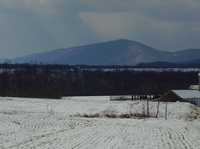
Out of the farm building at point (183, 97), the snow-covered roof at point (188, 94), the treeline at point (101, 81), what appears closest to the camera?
the farm building at point (183, 97)

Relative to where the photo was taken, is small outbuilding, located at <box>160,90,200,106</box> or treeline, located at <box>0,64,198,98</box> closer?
Answer: small outbuilding, located at <box>160,90,200,106</box>

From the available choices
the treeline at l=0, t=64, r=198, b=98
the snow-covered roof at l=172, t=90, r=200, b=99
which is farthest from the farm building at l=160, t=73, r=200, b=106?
the treeline at l=0, t=64, r=198, b=98

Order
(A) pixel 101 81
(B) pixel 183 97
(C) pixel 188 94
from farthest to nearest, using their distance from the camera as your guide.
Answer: (A) pixel 101 81
(C) pixel 188 94
(B) pixel 183 97

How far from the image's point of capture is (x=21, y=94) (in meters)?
74.0

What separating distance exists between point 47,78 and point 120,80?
3217 centimetres

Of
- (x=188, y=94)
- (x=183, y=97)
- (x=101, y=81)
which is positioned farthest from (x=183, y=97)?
(x=101, y=81)

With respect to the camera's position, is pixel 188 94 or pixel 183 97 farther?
pixel 188 94

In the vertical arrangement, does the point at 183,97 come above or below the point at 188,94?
below

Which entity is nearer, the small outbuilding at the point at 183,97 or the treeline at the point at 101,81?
the small outbuilding at the point at 183,97

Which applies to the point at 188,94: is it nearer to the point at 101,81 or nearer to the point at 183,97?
the point at 183,97

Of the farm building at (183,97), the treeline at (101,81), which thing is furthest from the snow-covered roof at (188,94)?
the treeline at (101,81)

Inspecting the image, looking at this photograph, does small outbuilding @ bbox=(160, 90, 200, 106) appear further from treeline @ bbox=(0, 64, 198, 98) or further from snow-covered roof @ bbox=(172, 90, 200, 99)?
treeline @ bbox=(0, 64, 198, 98)

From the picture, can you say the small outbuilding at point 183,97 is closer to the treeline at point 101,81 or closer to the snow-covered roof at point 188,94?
the snow-covered roof at point 188,94

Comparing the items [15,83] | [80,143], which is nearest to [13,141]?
[80,143]
